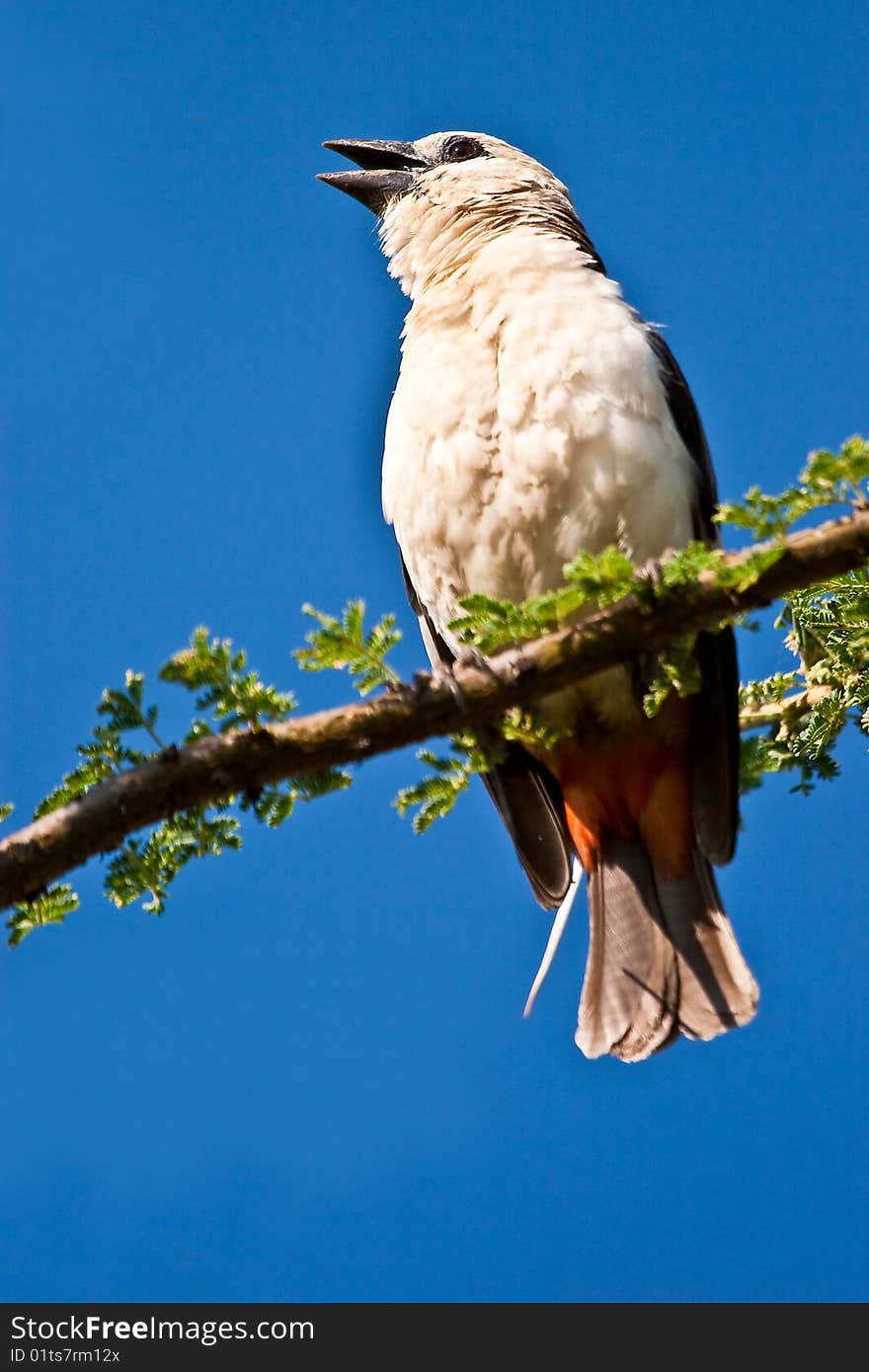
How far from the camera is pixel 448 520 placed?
15.0 feet

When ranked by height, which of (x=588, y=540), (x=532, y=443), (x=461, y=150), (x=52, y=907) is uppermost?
(x=461, y=150)

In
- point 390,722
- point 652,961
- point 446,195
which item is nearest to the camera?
point 390,722

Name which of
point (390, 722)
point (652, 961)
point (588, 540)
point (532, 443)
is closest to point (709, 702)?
point (588, 540)

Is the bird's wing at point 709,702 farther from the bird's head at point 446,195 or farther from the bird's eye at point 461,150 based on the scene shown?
the bird's eye at point 461,150

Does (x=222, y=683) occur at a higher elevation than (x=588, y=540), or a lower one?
lower

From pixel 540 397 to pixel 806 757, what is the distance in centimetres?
147

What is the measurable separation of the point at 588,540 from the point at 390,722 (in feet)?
5.50

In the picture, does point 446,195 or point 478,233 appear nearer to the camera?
point 478,233

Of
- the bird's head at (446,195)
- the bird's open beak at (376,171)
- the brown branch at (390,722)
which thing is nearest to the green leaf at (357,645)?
the brown branch at (390,722)

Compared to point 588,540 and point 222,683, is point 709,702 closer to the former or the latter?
point 588,540

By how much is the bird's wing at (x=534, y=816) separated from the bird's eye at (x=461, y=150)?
2.49m

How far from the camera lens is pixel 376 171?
6219 mm

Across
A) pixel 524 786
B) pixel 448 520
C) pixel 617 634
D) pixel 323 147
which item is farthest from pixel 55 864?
pixel 323 147

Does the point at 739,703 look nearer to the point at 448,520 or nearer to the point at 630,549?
the point at 630,549
